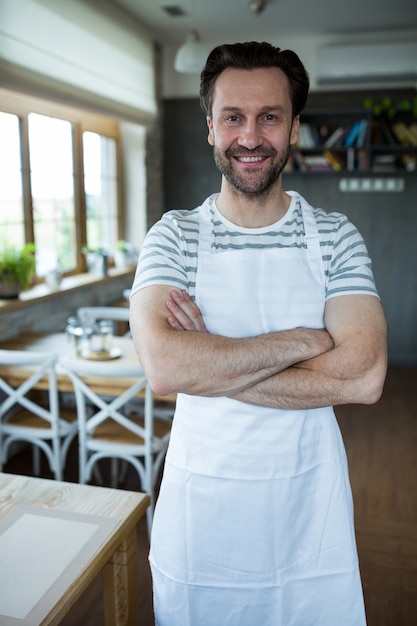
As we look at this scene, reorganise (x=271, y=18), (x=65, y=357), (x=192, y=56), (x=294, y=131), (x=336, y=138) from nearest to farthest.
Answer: (x=294, y=131) < (x=65, y=357) < (x=192, y=56) < (x=271, y=18) < (x=336, y=138)

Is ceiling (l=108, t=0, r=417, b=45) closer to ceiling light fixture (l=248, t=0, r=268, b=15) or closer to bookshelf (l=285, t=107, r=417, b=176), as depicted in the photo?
ceiling light fixture (l=248, t=0, r=268, b=15)

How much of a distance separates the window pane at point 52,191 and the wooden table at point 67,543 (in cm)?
295

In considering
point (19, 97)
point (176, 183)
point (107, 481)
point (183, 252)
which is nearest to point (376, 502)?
point (107, 481)

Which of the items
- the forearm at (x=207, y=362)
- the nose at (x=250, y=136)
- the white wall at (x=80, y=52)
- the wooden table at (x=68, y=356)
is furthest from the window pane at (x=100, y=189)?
the forearm at (x=207, y=362)

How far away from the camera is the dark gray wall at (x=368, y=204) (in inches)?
219

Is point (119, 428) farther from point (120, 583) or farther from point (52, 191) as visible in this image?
point (52, 191)

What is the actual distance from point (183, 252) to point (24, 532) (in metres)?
0.73

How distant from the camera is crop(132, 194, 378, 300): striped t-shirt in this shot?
1380mm

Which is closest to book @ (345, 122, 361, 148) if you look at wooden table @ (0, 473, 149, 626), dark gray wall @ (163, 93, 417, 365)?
dark gray wall @ (163, 93, 417, 365)

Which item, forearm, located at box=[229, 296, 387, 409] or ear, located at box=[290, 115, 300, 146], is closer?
forearm, located at box=[229, 296, 387, 409]

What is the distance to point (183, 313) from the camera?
1319mm

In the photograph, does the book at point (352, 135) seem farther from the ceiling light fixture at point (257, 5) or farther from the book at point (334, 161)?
the ceiling light fixture at point (257, 5)

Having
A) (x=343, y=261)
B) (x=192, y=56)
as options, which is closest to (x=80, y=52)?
(x=192, y=56)

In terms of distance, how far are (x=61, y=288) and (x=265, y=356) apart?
308cm
